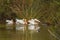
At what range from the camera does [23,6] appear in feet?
88.1

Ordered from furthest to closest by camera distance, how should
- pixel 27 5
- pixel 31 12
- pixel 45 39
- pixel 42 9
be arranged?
pixel 27 5 < pixel 31 12 < pixel 42 9 < pixel 45 39

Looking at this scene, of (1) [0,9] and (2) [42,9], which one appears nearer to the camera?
(2) [42,9]

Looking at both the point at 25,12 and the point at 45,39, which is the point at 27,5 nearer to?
the point at 25,12

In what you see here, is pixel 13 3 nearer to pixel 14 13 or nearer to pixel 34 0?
pixel 14 13

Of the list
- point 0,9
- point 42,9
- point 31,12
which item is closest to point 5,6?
point 0,9

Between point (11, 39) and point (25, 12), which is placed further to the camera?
point (25, 12)

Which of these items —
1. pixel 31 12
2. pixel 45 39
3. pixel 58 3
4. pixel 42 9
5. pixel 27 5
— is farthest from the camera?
pixel 27 5

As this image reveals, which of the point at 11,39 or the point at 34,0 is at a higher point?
the point at 34,0

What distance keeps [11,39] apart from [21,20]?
40.2ft

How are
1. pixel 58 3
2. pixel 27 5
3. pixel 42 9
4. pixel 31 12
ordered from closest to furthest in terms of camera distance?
pixel 58 3
pixel 42 9
pixel 31 12
pixel 27 5

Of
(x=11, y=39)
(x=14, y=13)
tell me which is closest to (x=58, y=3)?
(x=11, y=39)

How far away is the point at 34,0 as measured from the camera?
24578mm

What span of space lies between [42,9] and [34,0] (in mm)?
1670

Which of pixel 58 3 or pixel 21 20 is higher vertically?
pixel 58 3
